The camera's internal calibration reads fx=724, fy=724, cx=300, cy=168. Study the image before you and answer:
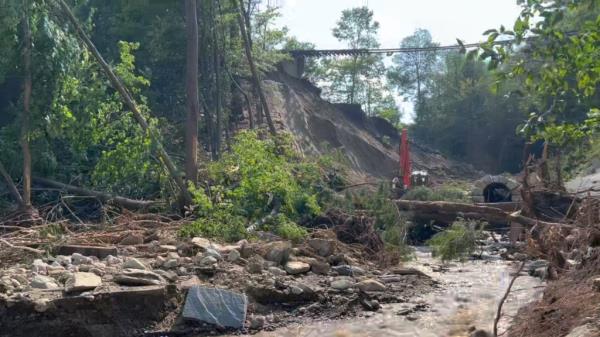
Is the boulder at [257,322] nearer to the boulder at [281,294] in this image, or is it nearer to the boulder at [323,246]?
the boulder at [281,294]

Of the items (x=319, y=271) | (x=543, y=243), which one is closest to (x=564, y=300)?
(x=543, y=243)

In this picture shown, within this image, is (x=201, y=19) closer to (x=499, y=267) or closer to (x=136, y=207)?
(x=136, y=207)

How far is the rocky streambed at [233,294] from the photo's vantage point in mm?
7078

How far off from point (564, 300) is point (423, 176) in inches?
606

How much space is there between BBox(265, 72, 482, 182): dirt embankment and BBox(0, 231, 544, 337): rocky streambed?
1682 centimetres

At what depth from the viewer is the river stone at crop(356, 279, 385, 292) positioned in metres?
8.76

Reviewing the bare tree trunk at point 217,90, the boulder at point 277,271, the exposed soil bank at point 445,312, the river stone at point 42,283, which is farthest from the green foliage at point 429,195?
the river stone at point 42,283

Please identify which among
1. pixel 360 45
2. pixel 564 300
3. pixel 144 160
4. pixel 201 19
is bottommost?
pixel 564 300

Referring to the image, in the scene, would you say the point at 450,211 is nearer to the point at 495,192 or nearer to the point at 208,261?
the point at 495,192

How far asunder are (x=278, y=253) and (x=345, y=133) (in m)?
24.5

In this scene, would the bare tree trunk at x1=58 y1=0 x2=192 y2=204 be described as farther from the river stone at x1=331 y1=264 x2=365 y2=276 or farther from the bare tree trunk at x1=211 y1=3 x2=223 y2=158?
the bare tree trunk at x1=211 y1=3 x2=223 y2=158

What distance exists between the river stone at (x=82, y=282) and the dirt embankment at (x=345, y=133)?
18.8 metres

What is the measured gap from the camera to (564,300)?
5688 mm

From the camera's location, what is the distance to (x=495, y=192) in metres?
17.6
